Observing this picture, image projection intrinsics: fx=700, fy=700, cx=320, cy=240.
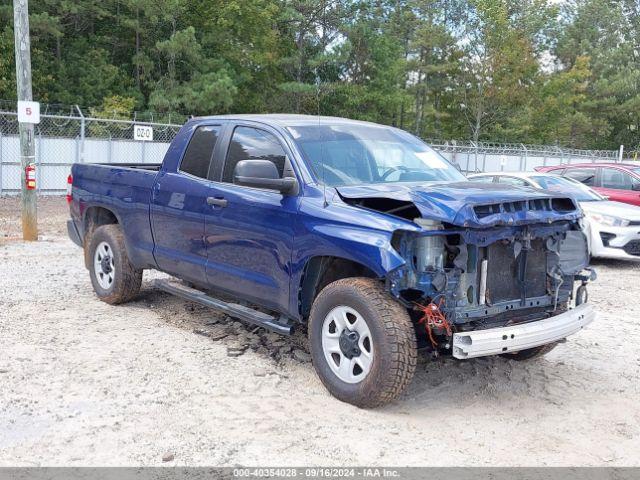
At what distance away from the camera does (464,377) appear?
17.2 feet

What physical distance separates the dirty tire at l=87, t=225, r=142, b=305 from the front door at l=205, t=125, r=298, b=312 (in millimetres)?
1431

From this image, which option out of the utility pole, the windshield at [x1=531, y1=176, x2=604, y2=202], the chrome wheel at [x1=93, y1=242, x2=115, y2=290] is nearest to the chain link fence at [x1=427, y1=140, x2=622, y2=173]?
the windshield at [x1=531, y1=176, x2=604, y2=202]

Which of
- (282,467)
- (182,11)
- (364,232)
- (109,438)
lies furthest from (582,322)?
Answer: (182,11)

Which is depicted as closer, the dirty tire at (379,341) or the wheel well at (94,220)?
the dirty tire at (379,341)

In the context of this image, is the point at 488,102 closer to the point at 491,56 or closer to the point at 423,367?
the point at 491,56

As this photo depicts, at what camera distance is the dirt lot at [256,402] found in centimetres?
390

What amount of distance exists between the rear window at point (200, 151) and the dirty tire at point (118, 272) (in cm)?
120

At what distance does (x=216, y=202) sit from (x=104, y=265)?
7.07 ft

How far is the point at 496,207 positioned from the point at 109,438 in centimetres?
270

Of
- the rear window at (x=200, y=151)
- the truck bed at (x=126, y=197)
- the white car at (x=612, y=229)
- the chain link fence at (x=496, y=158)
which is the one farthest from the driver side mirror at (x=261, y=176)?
the chain link fence at (x=496, y=158)

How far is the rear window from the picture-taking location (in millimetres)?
5961

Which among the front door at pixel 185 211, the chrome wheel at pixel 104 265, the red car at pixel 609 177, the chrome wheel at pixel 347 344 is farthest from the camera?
the red car at pixel 609 177

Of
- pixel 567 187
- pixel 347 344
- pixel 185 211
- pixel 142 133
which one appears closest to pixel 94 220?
pixel 185 211

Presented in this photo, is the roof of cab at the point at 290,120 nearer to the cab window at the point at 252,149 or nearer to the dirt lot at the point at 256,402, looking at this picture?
the cab window at the point at 252,149
